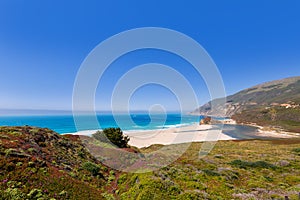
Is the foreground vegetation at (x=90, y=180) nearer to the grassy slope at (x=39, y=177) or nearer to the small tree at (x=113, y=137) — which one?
the grassy slope at (x=39, y=177)

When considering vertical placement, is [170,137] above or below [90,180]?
below

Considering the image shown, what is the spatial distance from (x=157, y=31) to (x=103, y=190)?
12814 millimetres

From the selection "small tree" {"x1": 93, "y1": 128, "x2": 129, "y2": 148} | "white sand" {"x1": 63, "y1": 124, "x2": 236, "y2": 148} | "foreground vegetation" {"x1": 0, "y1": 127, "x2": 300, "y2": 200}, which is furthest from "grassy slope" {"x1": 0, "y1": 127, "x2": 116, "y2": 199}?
"white sand" {"x1": 63, "y1": 124, "x2": 236, "y2": 148}

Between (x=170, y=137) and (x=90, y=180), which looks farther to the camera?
(x=170, y=137)

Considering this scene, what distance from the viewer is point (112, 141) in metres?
20.0

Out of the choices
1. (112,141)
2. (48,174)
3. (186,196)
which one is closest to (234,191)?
(186,196)

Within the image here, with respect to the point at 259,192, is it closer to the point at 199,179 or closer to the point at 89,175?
the point at 199,179

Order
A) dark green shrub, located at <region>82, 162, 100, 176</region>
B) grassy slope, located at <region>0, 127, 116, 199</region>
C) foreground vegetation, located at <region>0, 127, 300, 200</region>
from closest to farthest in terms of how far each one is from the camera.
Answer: grassy slope, located at <region>0, 127, 116, 199</region> → foreground vegetation, located at <region>0, 127, 300, 200</region> → dark green shrub, located at <region>82, 162, 100, 176</region>

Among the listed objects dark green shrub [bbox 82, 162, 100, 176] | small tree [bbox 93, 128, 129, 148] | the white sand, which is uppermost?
small tree [bbox 93, 128, 129, 148]

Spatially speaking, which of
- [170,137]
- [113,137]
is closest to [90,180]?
[113,137]

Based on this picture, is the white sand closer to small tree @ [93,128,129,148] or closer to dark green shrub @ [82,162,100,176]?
small tree @ [93,128,129,148]

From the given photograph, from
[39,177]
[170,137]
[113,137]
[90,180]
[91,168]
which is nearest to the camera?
[39,177]

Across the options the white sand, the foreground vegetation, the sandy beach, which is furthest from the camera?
the sandy beach

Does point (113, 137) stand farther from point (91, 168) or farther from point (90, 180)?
point (90, 180)
